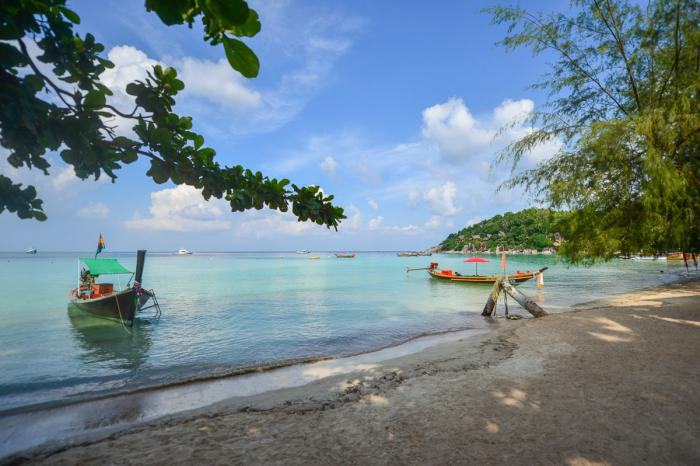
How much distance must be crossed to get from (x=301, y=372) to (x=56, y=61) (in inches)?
319

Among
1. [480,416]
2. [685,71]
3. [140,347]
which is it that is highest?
[685,71]

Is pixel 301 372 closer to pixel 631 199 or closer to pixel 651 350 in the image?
pixel 651 350

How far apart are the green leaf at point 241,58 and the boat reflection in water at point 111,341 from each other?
11.8 metres

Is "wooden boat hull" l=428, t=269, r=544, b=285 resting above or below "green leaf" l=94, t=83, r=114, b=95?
below

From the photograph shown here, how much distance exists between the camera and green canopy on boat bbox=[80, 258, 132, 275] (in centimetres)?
1784

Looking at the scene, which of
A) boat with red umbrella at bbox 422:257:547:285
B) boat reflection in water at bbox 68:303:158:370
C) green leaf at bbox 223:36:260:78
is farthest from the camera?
boat with red umbrella at bbox 422:257:547:285

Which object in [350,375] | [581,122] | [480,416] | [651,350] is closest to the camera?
[480,416]

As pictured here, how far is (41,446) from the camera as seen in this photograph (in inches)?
197

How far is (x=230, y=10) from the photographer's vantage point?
86cm

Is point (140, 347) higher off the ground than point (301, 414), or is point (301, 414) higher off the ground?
point (301, 414)

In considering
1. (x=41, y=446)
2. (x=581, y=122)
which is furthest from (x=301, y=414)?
(x=581, y=122)

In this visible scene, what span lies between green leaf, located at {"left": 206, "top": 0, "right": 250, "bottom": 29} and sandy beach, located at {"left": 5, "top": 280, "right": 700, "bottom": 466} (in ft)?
14.2

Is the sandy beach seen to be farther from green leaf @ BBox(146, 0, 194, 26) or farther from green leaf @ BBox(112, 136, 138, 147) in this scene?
green leaf @ BBox(146, 0, 194, 26)

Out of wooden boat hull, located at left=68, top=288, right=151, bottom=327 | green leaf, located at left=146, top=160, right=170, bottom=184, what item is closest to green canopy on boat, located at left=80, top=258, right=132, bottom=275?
wooden boat hull, located at left=68, top=288, right=151, bottom=327
